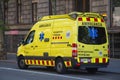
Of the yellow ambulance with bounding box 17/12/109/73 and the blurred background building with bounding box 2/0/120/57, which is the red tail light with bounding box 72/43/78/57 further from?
Answer: the blurred background building with bounding box 2/0/120/57

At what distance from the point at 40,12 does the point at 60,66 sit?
58.7ft

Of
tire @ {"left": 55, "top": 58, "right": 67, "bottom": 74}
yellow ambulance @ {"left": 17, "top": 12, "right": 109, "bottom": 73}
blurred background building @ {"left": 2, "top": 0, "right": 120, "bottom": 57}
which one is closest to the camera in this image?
yellow ambulance @ {"left": 17, "top": 12, "right": 109, "bottom": 73}

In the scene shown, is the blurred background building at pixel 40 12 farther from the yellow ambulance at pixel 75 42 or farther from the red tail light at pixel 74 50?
Answer: the red tail light at pixel 74 50

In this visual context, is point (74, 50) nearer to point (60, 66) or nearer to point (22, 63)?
point (60, 66)

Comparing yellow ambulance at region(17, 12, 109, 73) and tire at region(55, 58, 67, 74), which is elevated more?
yellow ambulance at region(17, 12, 109, 73)

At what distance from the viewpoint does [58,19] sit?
19266 millimetres

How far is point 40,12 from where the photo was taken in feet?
119

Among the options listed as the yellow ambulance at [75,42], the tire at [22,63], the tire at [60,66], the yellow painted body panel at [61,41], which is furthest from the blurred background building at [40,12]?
the tire at [60,66]

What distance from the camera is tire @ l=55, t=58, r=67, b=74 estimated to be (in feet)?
60.7

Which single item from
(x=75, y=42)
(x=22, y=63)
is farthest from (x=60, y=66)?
(x=22, y=63)

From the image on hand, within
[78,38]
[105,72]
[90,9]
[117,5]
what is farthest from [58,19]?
[90,9]

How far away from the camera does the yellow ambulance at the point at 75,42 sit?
1811 centimetres

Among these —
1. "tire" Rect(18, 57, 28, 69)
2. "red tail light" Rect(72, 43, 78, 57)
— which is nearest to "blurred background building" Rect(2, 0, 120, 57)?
"tire" Rect(18, 57, 28, 69)

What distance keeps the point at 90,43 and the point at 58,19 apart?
1892 mm
